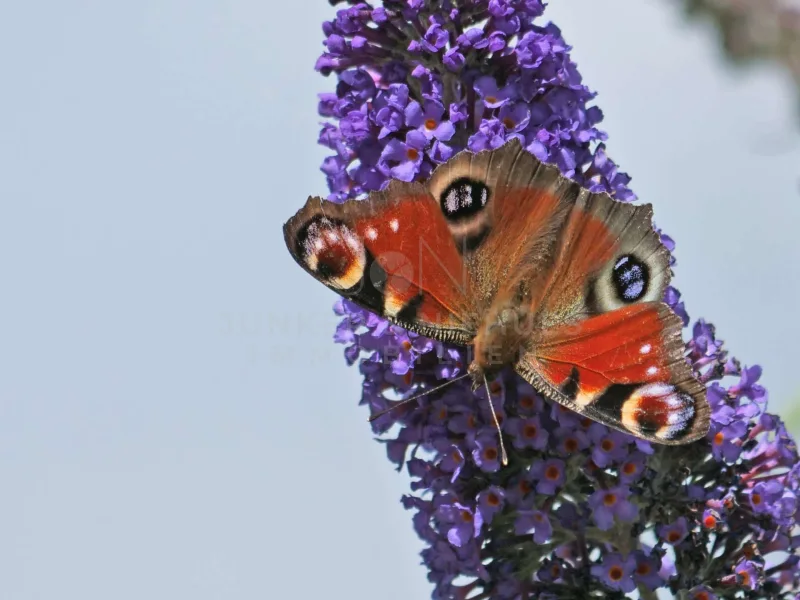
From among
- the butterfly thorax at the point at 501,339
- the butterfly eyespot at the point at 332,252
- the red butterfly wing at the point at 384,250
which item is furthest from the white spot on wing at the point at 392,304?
the butterfly thorax at the point at 501,339

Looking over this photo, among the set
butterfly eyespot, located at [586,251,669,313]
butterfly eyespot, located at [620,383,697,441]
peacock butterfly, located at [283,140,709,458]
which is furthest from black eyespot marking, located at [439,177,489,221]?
butterfly eyespot, located at [620,383,697,441]

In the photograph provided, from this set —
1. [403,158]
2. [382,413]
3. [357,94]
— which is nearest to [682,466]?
[382,413]

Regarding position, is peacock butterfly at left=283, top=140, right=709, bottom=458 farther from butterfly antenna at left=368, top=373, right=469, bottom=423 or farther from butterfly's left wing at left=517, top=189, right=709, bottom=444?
butterfly antenna at left=368, top=373, right=469, bottom=423

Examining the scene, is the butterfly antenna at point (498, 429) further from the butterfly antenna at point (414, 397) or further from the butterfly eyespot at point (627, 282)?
the butterfly eyespot at point (627, 282)

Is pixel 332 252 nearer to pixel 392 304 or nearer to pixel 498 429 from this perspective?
pixel 392 304

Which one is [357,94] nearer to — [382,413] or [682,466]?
[382,413]
